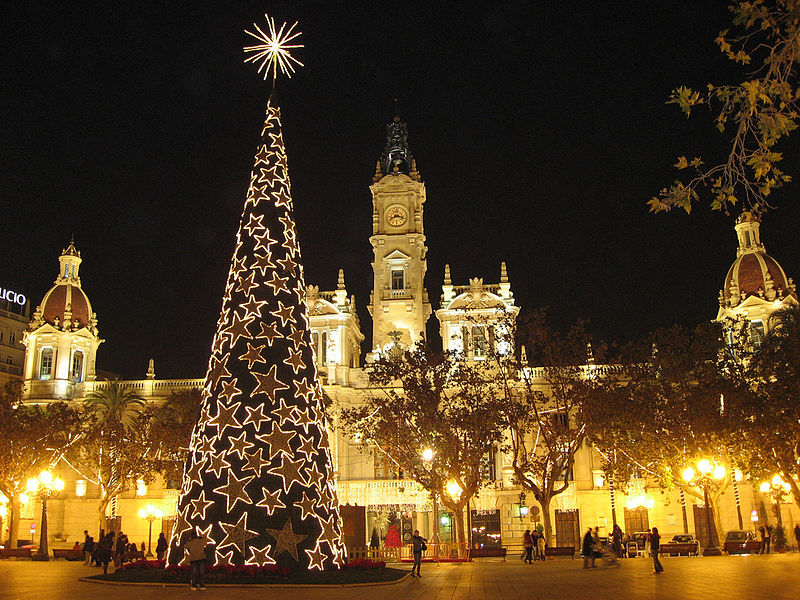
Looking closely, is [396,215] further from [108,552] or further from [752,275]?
[108,552]

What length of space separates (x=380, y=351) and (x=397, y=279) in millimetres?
6367

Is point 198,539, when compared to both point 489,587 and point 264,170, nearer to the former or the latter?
point 489,587

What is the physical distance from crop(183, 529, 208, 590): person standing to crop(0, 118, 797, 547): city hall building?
29952 mm

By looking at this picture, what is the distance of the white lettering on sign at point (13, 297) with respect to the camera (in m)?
77.2

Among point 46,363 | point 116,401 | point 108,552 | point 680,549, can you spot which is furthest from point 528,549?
point 46,363

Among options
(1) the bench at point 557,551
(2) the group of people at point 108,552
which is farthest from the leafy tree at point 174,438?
(1) the bench at point 557,551

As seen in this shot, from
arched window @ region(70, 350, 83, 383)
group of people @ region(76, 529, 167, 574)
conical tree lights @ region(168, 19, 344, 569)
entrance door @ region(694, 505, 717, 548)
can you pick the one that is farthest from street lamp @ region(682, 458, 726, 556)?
arched window @ region(70, 350, 83, 383)

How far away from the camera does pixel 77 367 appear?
193 feet

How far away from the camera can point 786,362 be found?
34219mm

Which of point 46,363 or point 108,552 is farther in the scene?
point 46,363

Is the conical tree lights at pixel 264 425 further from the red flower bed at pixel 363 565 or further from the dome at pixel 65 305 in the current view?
the dome at pixel 65 305

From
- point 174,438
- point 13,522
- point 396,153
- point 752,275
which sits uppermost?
point 396,153

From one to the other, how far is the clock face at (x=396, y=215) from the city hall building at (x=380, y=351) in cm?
8

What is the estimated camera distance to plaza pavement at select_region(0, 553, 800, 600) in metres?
17.0
